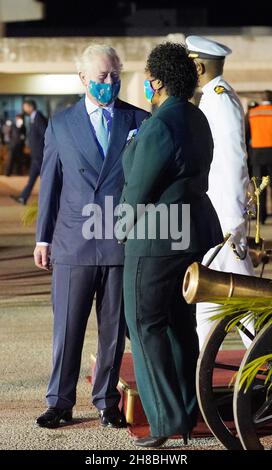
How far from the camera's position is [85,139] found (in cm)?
626

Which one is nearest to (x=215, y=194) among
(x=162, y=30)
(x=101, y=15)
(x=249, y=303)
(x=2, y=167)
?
(x=249, y=303)

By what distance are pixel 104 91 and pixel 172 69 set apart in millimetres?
624

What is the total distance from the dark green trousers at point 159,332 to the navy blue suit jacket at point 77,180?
53 cm

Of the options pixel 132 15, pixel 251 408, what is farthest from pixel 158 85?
pixel 132 15

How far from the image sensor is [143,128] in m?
5.61

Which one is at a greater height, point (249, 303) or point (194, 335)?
point (249, 303)

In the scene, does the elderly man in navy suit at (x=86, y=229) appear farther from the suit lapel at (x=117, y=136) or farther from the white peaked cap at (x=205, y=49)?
the white peaked cap at (x=205, y=49)

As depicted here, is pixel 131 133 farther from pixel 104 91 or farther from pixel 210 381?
pixel 210 381

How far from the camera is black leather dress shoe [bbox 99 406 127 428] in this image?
20.5 feet

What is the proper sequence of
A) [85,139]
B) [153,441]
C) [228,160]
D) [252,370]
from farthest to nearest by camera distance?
[228,160]
[85,139]
[153,441]
[252,370]

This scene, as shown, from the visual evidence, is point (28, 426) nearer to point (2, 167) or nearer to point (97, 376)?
point (97, 376)

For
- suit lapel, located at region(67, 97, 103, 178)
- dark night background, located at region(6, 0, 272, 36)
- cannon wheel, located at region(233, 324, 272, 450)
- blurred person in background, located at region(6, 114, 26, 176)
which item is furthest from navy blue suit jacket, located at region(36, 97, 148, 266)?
dark night background, located at region(6, 0, 272, 36)

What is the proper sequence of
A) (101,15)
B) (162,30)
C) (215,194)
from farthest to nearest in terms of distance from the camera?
(101,15) < (162,30) < (215,194)
